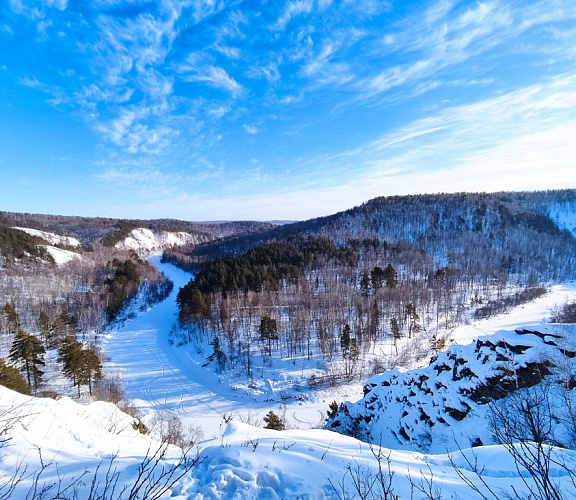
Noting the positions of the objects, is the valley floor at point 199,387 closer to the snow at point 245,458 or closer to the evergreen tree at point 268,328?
the evergreen tree at point 268,328

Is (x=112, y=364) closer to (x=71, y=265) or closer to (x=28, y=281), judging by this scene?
(x=28, y=281)

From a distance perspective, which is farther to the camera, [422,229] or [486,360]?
[422,229]

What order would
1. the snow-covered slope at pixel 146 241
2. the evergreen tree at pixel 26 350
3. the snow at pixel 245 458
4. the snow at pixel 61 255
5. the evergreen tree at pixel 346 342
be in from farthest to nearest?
the snow-covered slope at pixel 146 241 → the snow at pixel 61 255 → the evergreen tree at pixel 346 342 → the evergreen tree at pixel 26 350 → the snow at pixel 245 458

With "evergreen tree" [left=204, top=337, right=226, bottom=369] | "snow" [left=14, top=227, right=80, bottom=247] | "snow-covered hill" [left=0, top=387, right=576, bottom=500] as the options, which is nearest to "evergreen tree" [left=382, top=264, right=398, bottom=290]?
"evergreen tree" [left=204, top=337, right=226, bottom=369]

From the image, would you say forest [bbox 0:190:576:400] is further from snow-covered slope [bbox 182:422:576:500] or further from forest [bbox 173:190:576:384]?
snow-covered slope [bbox 182:422:576:500]

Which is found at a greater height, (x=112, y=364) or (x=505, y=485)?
(x=505, y=485)

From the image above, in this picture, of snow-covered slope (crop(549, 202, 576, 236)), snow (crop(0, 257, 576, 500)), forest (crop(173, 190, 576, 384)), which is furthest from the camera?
snow-covered slope (crop(549, 202, 576, 236))

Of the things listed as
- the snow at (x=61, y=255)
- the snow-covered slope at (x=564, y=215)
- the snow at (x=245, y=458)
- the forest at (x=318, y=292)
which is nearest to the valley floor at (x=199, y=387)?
the forest at (x=318, y=292)

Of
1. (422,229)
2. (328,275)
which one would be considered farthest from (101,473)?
(422,229)

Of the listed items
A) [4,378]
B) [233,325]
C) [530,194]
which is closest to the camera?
[4,378]
